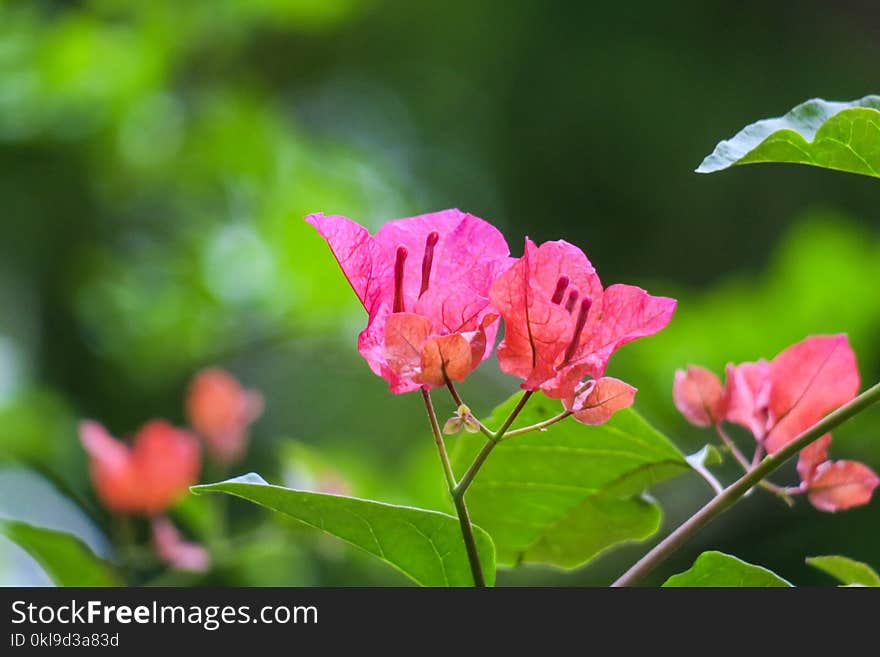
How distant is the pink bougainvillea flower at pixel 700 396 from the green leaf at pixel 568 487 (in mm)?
23

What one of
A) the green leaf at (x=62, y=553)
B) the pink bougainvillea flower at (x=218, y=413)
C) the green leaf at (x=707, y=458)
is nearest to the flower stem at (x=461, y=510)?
the green leaf at (x=707, y=458)

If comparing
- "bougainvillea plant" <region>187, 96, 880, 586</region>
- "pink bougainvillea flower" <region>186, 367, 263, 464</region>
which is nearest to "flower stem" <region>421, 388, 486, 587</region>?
"bougainvillea plant" <region>187, 96, 880, 586</region>

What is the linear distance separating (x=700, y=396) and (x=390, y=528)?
17 cm

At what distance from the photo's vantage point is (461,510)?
38 cm

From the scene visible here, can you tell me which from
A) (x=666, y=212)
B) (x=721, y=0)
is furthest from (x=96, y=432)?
(x=721, y=0)

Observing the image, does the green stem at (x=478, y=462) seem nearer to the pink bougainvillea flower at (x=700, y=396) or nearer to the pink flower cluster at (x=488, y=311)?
the pink flower cluster at (x=488, y=311)

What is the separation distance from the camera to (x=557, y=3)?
10.9 ft

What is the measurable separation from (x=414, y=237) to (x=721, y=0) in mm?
3205

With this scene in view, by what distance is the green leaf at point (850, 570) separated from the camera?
445mm

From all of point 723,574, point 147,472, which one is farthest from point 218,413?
point 723,574

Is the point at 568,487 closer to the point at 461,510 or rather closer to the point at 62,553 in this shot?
the point at 461,510

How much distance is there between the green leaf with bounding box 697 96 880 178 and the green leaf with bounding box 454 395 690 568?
0.13m
